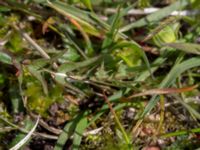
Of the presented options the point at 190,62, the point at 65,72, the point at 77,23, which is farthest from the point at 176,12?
the point at 65,72

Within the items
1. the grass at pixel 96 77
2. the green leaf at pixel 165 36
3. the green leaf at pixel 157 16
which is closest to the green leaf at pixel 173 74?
the grass at pixel 96 77

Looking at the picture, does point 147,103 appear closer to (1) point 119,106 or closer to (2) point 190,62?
(1) point 119,106

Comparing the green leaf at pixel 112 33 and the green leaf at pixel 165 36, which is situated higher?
the green leaf at pixel 112 33

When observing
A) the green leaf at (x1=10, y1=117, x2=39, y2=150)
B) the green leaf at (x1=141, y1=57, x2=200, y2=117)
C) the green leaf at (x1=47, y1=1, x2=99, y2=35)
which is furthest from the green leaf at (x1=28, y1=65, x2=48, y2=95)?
the green leaf at (x1=141, y1=57, x2=200, y2=117)

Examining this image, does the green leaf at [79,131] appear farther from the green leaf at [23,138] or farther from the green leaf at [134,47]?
the green leaf at [134,47]

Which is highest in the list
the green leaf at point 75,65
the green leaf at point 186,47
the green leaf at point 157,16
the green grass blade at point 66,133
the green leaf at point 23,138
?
the green leaf at point 157,16

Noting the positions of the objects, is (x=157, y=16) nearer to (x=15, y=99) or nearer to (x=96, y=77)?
(x=96, y=77)

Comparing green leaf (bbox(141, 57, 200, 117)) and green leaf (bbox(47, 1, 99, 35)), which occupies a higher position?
green leaf (bbox(47, 1, 99, 35))

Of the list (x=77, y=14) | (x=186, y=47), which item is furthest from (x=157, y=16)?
(x=77, y=14)

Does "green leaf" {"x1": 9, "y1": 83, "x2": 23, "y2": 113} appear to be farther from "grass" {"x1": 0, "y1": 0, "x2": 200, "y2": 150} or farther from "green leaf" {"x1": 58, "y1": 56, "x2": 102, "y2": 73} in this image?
"green leaf" {"x1": 58, "y1": 56, "x2": 102, "y2": 73}
